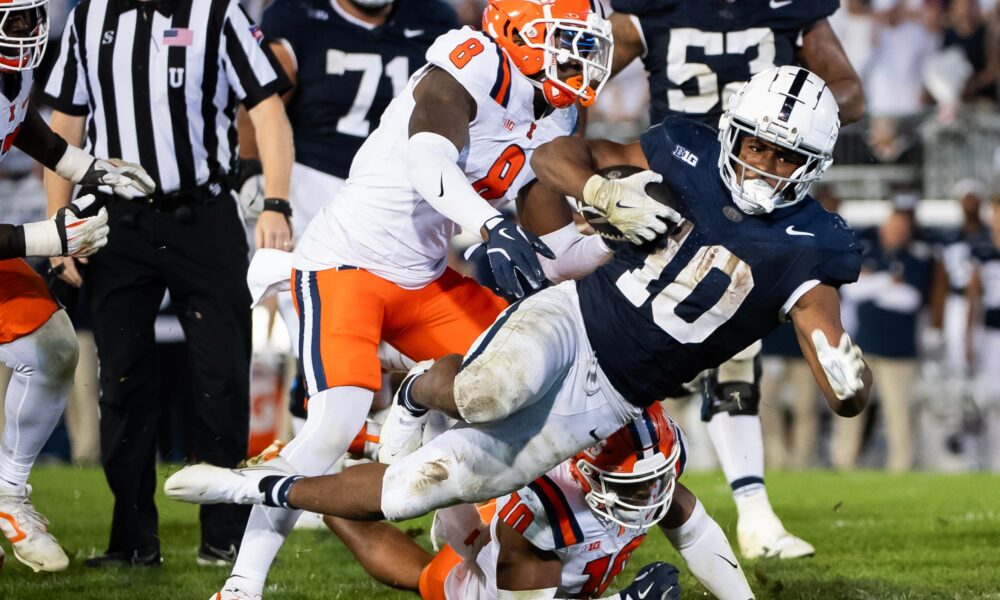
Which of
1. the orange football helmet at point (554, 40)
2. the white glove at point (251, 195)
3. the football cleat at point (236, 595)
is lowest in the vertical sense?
the football cleat at point (236, 595)

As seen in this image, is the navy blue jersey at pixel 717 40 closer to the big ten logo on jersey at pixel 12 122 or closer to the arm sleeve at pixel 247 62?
the arm sleeve at pixel 247 62

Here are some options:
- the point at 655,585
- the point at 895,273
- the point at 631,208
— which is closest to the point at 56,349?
the point at 631,208

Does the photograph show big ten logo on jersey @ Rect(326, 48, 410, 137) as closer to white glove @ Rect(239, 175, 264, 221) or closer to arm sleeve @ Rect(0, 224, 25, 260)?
white glove @ Rect(239, 175, 264, 221)

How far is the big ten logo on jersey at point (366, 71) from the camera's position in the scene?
626 cm

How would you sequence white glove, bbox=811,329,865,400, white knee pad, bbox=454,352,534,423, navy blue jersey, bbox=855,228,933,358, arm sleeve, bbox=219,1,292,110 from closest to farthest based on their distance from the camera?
1. white glove, bbox=811,329,865,400
2. white knee pad, bbox=454,352,534,423
3. arm sleeve, bbox=219,1,292,110
4. navy blue jersey, bbox=855,228,933,358

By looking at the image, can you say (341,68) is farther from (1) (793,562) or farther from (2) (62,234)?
(1) (793,562)

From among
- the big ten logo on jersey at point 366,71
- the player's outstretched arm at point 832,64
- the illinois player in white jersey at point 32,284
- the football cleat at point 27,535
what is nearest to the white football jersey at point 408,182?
the illinois player in white jersey at point 32,284

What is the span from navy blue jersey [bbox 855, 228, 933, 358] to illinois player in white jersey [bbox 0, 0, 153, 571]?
6053mm

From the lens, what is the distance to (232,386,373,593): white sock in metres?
4.07

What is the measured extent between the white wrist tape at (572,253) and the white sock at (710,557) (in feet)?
2.89

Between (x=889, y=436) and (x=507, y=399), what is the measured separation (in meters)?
6.64

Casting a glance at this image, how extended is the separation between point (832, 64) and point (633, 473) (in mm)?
2439

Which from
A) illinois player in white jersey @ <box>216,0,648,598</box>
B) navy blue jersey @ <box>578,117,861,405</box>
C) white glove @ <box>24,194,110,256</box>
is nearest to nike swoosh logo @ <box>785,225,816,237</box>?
navy blue jersey @ <box>578,117,861,405</box>

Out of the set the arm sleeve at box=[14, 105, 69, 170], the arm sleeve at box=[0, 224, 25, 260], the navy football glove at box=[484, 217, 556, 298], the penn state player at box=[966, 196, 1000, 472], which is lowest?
the penn state player at box=[966, 196, 1000, 472]
